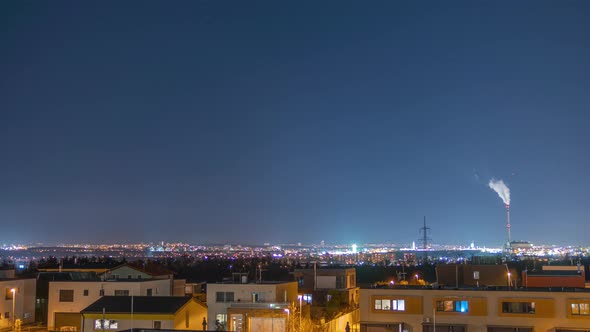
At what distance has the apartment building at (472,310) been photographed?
77.6 ft

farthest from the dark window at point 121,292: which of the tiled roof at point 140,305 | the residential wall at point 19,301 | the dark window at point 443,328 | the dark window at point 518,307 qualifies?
the dark window at point 518,307

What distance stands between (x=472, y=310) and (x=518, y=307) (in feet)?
5.45

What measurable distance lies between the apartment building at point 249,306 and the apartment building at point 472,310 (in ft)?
11.1

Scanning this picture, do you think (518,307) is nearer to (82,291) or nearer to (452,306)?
(452,306)

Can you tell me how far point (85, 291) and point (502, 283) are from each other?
22375 mm

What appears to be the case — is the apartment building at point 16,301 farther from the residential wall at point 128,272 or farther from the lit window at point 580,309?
the lit window at point 580,309

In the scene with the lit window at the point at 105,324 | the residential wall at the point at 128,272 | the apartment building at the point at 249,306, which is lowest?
the lit window at the point at 105,324

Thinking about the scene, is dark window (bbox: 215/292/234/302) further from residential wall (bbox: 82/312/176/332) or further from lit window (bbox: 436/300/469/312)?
lit window (bbox: 436/300/469/312)

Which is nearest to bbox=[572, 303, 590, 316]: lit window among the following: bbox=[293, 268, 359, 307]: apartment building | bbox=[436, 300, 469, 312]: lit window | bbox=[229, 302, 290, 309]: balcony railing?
bbox=[436, 300, 469, 312]: lit window

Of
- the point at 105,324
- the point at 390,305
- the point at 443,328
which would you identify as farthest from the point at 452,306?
the point at 105,324

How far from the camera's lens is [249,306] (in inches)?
1049

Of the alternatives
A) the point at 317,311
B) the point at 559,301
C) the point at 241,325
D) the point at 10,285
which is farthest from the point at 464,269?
the point at 10,285

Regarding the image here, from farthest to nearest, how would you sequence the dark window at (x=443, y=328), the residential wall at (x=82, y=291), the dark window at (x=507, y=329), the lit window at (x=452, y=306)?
the residential wall at (x=82, y=291) → the lit window at (x=452, y=306) → the dark window at (x=443, y=328) → the dark window at (x=507, y=329)

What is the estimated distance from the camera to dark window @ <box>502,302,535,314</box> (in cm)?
2403
